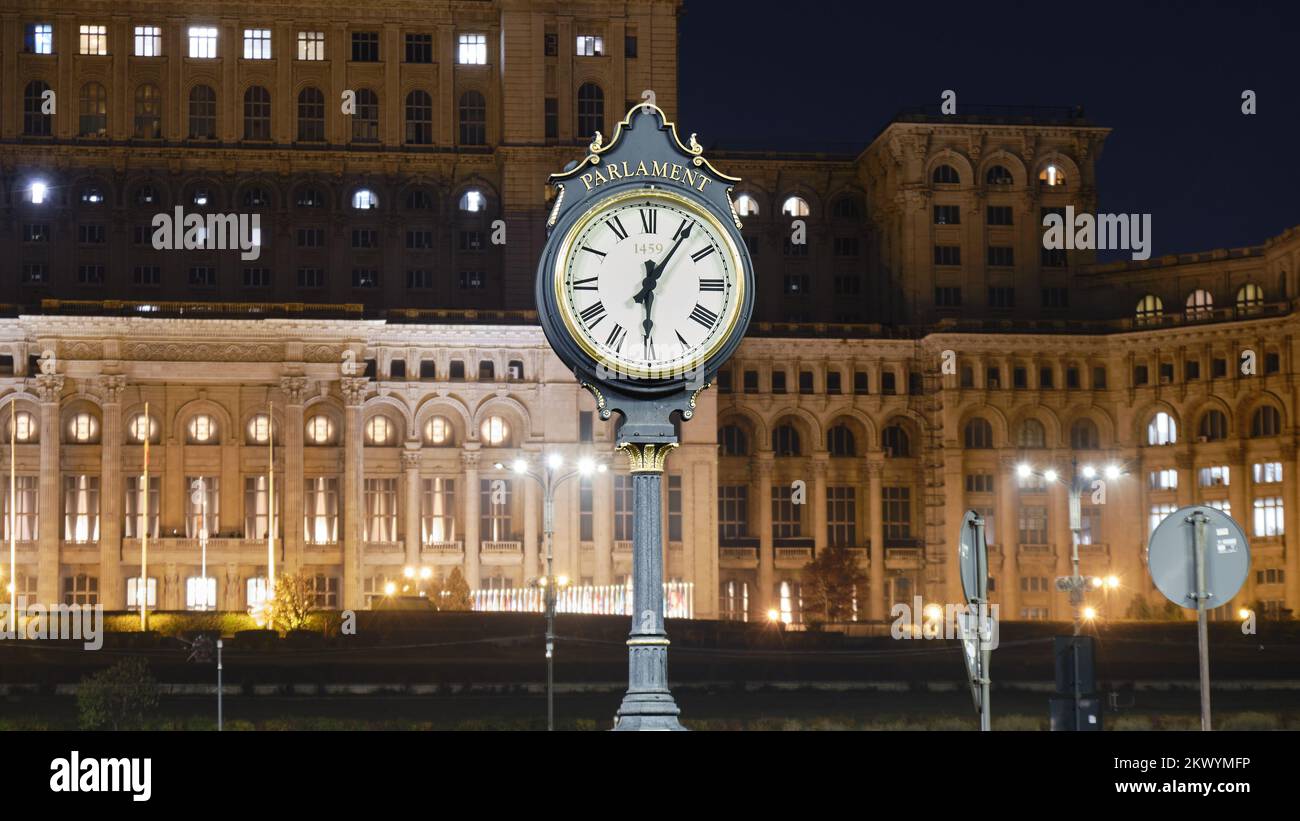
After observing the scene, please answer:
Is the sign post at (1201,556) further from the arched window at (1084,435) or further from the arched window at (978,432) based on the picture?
the arched window at (1084,435)

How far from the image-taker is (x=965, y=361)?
4968 inches

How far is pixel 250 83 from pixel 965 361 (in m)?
49.3

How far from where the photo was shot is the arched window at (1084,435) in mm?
127312

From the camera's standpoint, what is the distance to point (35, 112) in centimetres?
12862

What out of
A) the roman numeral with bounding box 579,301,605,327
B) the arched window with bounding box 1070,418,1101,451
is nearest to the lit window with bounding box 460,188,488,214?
the arched window with bounding box 1070,418,1101,451

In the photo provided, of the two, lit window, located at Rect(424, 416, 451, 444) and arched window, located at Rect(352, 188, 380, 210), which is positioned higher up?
arched window, located at Rect(352, 188, 380, 210)

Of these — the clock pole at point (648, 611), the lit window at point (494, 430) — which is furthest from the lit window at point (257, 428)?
the clock pole at point (648, 611)

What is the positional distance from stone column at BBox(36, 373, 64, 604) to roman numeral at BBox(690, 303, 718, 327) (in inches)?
3888

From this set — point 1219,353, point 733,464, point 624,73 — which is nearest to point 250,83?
point 624,73

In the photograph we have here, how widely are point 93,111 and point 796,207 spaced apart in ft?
157

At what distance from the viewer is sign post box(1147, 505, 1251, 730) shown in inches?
596

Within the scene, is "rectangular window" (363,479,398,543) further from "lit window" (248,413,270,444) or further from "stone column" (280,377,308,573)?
"lit window" (248,413,270,444)

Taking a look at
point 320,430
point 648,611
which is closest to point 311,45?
point 320,430

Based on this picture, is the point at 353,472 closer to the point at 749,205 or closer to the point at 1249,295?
the point at 749,205
